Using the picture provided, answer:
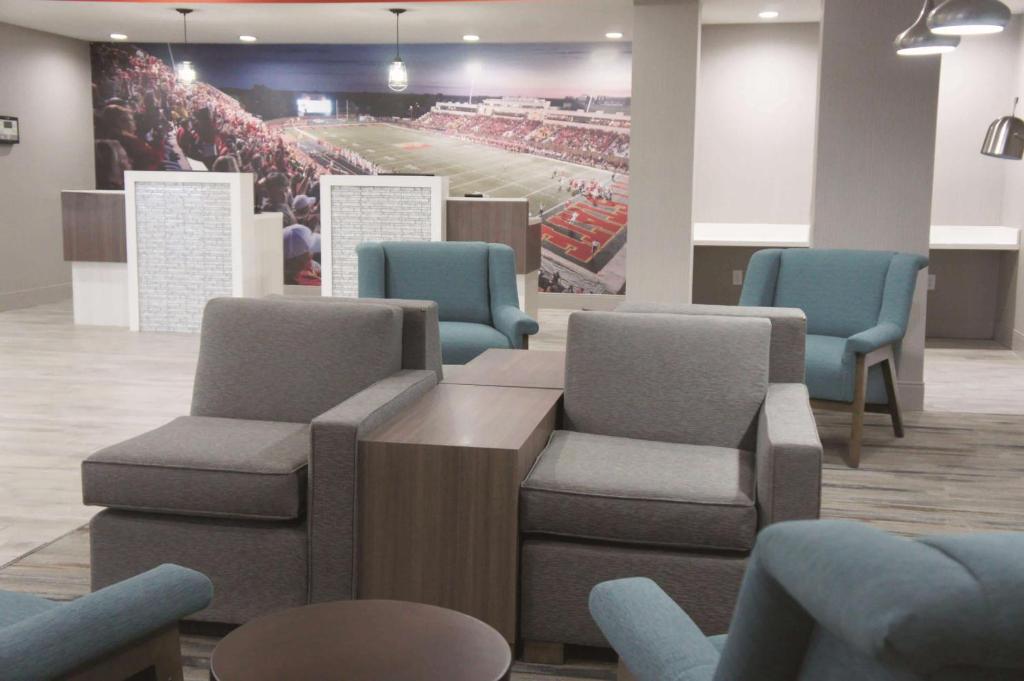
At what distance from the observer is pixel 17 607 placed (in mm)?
2035

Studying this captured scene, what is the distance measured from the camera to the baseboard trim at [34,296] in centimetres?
980

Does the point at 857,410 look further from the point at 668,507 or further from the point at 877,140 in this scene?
the point at 668,507

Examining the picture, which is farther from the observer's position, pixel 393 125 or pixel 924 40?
pixel 393 125

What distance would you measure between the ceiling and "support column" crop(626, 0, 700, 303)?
0.63 metres

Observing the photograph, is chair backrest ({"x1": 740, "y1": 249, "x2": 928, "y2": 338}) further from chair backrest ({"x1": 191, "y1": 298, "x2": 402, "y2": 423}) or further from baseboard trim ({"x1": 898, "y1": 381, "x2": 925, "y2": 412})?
chair backrest ({"x1": 191, "y1": 298, "x2": 402, "y2": 423})

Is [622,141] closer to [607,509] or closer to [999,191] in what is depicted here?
[999,191]

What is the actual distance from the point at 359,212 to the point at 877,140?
397cm

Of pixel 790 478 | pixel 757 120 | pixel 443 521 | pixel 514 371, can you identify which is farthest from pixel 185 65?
pixel 790 478

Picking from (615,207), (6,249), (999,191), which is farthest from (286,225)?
(999,191)

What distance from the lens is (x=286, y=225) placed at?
1105 cm

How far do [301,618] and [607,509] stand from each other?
98 cm

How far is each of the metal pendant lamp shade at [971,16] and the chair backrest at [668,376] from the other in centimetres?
142

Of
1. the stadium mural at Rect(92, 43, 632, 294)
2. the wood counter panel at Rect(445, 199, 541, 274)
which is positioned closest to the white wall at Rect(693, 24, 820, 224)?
the stadium mural at Rect(92, 43, 632, 294)

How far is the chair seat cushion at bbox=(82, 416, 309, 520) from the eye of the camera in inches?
114
